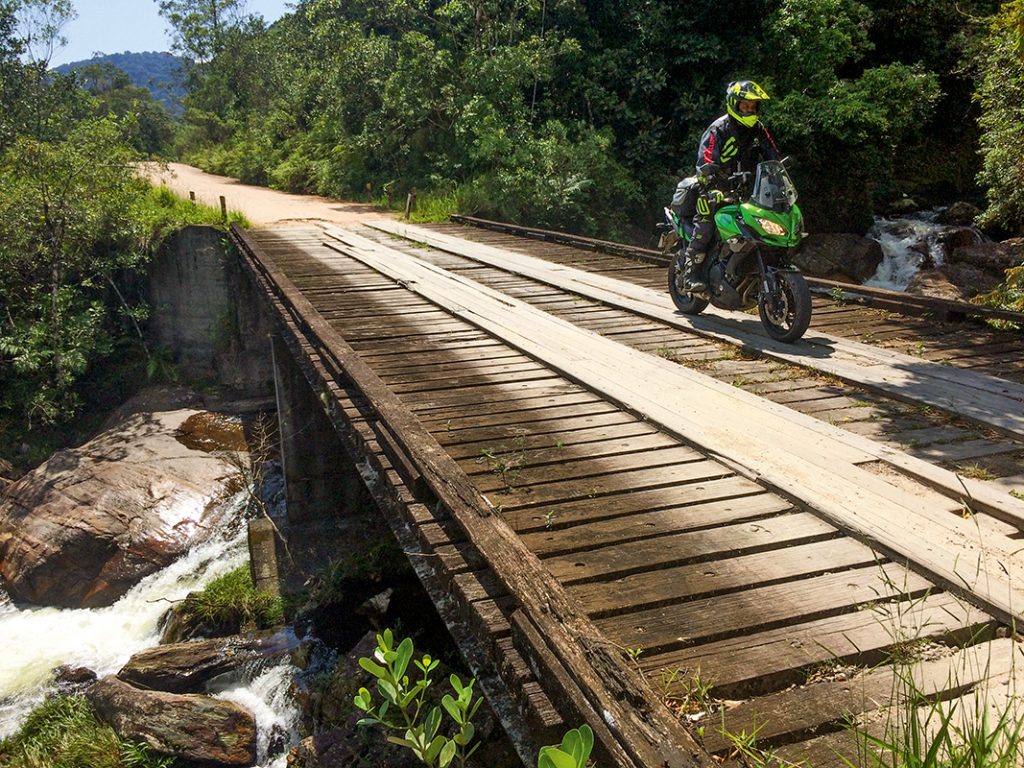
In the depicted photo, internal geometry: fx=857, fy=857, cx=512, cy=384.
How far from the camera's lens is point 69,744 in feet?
27.4

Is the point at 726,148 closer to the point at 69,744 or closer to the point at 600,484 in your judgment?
the point at 600,484

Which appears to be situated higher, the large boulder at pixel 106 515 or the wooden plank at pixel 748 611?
the wooden plank at pixel 748 611

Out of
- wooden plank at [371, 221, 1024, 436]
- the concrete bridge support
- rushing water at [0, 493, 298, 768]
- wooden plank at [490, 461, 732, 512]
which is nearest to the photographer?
wooden plank at [490, 461, 732, 512]

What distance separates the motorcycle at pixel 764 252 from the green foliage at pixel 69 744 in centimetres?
674

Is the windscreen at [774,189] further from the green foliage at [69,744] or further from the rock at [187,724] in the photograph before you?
the green foliage at [69,744]

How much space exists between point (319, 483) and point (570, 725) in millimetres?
9916

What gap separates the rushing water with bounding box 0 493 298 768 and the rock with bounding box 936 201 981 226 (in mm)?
16708

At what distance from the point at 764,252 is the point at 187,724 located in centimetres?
689

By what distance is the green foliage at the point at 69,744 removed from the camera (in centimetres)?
798

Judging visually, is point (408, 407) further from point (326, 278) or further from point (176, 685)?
point (326, 278)

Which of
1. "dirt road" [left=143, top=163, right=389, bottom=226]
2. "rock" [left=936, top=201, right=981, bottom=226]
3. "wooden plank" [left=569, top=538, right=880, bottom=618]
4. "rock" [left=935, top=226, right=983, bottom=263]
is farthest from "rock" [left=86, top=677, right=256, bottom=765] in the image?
"rock" [left=936, top=201, right=981, bottom=226]

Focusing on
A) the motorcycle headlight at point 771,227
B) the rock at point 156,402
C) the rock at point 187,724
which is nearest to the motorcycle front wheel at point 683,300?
the motorcycle headlight at point 771,227

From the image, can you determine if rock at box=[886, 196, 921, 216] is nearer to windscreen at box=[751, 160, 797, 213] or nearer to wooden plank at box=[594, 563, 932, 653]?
windscreen at box=[751, 160, 797, 213]

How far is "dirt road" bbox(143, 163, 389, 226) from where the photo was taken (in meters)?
20.0
